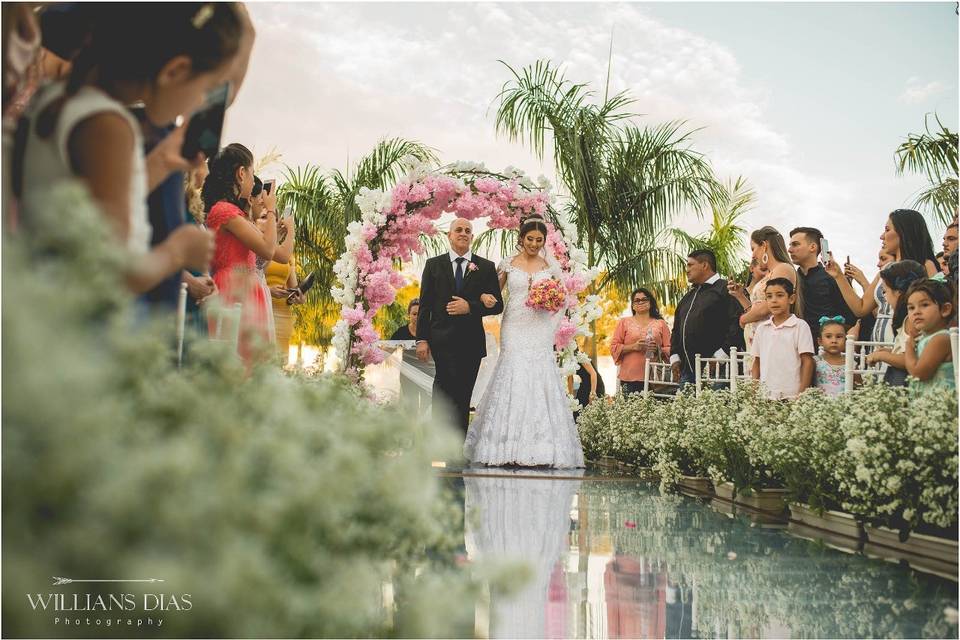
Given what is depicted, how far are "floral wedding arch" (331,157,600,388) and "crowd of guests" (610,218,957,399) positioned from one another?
153 centimetres

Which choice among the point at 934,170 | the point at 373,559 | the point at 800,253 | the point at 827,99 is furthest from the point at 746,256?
the point at 373,559

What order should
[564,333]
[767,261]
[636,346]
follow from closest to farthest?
[767,261]
[564,333]
[636,346]

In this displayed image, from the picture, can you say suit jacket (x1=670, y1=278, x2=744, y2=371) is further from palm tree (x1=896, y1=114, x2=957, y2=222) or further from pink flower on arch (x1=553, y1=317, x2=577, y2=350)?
palm tree (x1=896, y1=114, x2=957, y2=222)

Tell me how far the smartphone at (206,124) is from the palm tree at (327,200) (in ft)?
44.1

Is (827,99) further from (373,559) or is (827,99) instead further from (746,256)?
(373,559)

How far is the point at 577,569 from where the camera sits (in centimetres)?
368

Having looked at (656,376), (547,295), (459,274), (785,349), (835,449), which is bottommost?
(835,449)

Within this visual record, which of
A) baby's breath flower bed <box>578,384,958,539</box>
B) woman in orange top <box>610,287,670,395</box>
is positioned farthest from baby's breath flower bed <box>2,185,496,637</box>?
woman in orange top <box>610,287,670,395</box>

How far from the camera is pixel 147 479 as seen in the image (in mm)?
829

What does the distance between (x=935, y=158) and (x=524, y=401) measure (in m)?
4.94

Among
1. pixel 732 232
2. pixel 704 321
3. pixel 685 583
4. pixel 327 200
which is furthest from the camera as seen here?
pixel 732 232

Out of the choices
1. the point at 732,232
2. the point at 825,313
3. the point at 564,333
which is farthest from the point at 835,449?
the point at 732,232

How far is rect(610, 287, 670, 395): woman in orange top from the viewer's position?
10625mm

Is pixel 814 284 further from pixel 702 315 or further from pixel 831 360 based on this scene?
pixel 702 315
